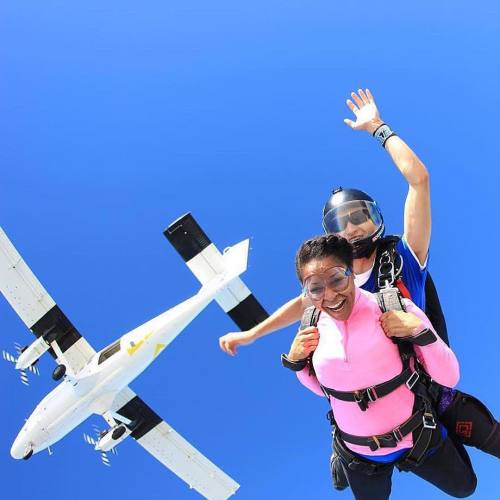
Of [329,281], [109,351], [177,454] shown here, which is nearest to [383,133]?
[329,281]

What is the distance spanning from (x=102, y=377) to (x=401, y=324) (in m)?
9.37

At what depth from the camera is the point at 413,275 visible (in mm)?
3713

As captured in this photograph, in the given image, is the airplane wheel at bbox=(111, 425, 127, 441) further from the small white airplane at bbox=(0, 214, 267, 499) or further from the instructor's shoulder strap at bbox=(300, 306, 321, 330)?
the instructor's shoulder strap at bbox=(300, 306, 321, 330)

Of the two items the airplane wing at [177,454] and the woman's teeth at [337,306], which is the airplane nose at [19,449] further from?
the woman's teeth at [337,306]

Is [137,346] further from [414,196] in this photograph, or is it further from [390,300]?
[390,300]

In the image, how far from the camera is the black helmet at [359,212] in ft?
12.5

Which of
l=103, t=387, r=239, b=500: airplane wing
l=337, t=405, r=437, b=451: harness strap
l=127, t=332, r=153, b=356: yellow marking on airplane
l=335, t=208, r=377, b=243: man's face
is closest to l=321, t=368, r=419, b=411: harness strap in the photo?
l=337, t=405, r=437, b=451: harness strap

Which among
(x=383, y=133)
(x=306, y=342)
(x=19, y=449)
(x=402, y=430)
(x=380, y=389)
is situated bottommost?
(x=19, y=449)

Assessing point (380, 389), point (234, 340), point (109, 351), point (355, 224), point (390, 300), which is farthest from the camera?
point (109, 351)

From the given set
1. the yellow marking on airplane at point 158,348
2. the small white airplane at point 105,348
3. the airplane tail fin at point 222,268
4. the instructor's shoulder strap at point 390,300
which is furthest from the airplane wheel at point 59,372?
the instructor's shoulder strap at point 390,300

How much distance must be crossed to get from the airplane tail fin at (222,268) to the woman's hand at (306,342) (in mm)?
7793

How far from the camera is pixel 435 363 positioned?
3088 mm

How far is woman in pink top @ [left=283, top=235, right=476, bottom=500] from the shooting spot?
3.13 meters

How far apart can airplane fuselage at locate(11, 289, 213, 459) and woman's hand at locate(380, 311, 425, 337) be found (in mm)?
8128
